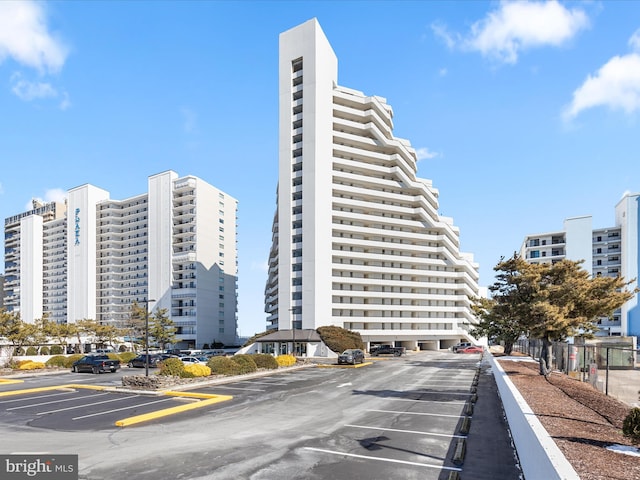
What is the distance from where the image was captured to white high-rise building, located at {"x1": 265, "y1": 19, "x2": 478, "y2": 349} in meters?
69.2

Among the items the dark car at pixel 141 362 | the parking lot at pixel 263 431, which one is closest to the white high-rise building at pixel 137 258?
the dark car at pixel 141 362

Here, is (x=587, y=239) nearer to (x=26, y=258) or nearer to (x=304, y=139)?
(x=304, y=139)

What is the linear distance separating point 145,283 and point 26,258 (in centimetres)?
5316

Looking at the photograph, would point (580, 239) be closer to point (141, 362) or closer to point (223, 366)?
point (223, 366)

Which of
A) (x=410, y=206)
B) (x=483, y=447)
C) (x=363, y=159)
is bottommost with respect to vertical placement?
(x=483, y=447)

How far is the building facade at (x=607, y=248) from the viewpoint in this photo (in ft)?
297

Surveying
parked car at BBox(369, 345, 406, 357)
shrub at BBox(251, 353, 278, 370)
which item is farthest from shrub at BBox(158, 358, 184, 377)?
parked car at BBox(369, 345, 406, 357)

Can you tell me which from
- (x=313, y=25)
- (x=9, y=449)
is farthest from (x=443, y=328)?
(x=9, y=449)

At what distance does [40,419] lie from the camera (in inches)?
730

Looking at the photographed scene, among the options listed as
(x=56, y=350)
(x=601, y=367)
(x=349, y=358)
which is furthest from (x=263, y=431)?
(x=56, y=350)

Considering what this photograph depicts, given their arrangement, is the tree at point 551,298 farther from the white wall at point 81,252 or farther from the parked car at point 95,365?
the white wall at point 81,252

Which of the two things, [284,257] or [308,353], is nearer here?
[308,353]

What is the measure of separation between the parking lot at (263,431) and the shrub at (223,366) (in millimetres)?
5472

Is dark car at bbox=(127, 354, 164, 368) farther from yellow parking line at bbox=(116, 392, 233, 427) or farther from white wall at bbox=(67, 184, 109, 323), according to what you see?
white wall at bbox=(67, 184, 109, 323)
